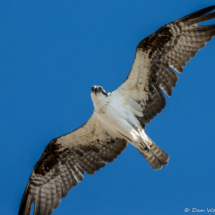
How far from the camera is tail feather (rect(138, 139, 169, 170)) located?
9289mm

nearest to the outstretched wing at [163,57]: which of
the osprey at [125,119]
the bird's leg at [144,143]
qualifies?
the osprey at [125,119]

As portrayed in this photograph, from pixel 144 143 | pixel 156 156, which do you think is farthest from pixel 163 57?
pixel 156 156

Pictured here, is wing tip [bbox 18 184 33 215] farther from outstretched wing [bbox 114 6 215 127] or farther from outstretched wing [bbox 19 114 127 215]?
outstretched wing [bbox 114 6 215 127]

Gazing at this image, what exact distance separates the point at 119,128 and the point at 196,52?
7.91 ft

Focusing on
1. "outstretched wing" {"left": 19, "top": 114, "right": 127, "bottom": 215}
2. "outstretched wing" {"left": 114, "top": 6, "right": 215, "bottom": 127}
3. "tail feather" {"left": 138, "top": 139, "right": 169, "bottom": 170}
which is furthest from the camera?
"outstretched wing" {"left": 19, "top": 114, "right": 127, "bottom": 215}

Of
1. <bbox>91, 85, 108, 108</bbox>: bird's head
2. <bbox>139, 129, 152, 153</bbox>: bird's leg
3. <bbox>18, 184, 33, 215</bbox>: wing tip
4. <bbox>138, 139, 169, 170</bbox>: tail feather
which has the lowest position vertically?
<bbox>138, 139, 169, 170</bbox>: tail feather

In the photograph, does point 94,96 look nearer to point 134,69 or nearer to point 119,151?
point 134,69

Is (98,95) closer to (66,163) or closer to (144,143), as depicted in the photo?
(144,143)

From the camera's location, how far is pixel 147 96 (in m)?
9.38

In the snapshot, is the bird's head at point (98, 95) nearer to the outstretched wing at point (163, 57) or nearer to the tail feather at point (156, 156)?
the outstretched wing at point (163, 57)

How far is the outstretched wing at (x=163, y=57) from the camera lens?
8.89 m

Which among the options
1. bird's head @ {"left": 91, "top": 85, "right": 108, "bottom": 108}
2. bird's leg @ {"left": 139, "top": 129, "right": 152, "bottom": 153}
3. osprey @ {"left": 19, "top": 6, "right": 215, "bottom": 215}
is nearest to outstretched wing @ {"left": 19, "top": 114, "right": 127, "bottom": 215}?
osprey @ {"left": 19, "top": 6, "right": 215, "bottom": 215}

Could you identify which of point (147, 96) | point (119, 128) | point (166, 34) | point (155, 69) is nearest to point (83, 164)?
point (119, 128)

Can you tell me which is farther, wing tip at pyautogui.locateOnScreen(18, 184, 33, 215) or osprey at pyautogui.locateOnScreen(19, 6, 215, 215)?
wing tip at pyautogui.locateOnScreen(18, 184, 33, 215)
